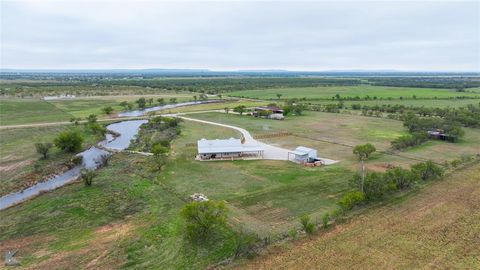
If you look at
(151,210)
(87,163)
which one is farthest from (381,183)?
(87,163)

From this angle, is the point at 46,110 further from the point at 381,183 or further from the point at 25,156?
the point at 381,183

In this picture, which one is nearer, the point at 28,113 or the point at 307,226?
the point at 307,226

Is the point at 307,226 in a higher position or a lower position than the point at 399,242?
higher

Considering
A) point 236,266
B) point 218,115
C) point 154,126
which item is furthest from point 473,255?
point 218,115

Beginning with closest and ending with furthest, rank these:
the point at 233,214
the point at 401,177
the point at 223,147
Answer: the point at 233,214, the point at 401,177, the point at 223,147

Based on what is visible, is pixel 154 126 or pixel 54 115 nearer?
pixel 154 126

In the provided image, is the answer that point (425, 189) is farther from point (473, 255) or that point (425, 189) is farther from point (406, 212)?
point (473, 255)
